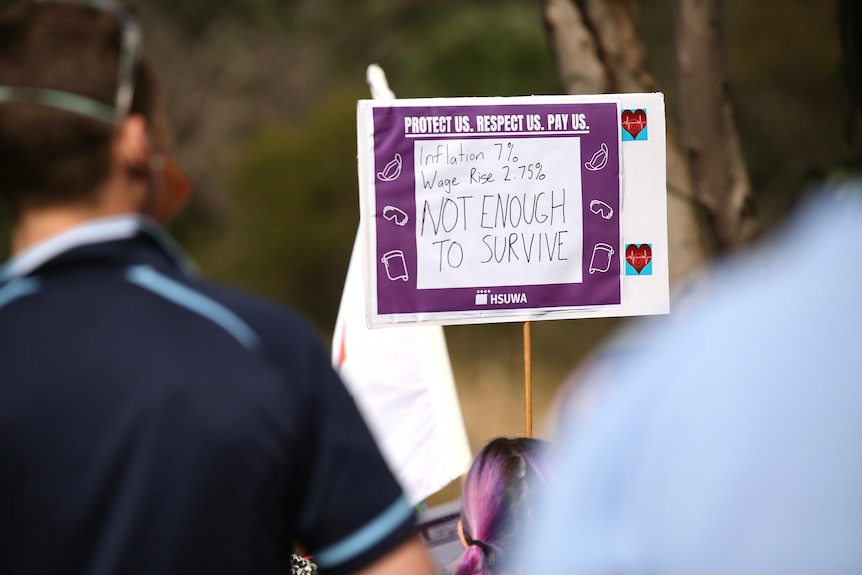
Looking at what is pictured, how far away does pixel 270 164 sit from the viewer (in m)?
16.2

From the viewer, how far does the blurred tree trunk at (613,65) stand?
5246mm

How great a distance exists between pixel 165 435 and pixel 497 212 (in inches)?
100

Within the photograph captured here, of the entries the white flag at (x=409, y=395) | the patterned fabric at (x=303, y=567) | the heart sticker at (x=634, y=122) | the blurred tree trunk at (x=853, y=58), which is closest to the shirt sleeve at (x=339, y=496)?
the patterned fabric at (x=303, y=567)

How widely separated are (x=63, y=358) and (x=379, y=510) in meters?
0.37

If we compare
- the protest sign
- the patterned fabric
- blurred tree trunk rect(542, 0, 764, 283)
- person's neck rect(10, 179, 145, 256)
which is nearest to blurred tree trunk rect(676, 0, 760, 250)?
blurred tree trunk rect(542, 0, 764, 283)

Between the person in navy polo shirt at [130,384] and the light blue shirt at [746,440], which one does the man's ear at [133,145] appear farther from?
the light blue shirt at [746,440]

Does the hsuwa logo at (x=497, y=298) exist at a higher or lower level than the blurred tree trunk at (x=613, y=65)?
lower

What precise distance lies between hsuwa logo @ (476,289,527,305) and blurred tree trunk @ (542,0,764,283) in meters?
1.67

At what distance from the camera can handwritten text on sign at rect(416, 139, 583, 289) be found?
3689 mm

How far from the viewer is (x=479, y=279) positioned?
3.69 meters

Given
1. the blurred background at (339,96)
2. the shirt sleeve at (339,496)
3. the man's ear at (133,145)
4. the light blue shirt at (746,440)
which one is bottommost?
the shirt sleeve at (339,496)

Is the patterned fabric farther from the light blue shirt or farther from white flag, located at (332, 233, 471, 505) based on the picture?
the light blue shirt

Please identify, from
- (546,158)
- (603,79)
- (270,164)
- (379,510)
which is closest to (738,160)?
(603,79)

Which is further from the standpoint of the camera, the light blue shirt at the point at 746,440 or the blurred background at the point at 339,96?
the blurred background at the point at 339,96
